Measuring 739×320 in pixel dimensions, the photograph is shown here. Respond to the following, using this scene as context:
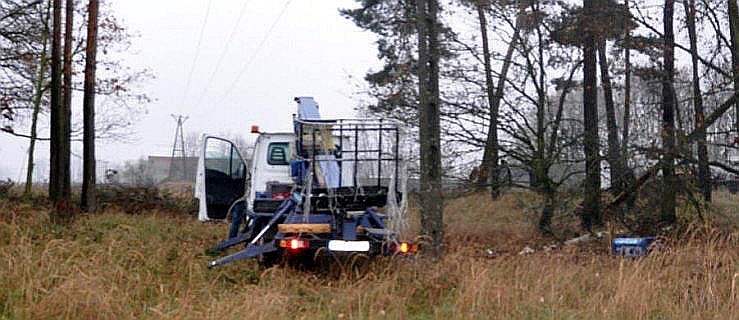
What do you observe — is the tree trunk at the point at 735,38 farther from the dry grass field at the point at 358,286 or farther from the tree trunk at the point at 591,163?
the dry grass field at the point at 358,286

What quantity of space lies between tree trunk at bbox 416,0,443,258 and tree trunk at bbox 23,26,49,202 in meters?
15.5

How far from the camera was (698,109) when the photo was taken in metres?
17.6

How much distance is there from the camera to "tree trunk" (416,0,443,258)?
12.1 m

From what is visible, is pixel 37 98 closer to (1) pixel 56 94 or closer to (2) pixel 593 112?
(1) pixel 56 94

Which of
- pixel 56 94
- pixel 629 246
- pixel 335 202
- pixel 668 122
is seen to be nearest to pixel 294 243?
pixel 335 202

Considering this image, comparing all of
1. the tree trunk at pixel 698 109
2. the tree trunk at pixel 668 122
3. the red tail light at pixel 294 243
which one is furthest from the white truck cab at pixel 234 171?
the tree trunk at pixel 698 109

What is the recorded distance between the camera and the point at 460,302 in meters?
8.02

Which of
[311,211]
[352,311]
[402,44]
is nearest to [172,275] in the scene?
[311,211]

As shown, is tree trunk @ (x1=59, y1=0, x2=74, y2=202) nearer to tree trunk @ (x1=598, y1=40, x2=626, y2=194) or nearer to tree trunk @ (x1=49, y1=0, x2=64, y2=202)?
tree trunk @ (x1=49, y1=0, x2=64, y2=202)

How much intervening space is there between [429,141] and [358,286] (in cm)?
354

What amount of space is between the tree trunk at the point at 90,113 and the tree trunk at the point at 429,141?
43.5ft

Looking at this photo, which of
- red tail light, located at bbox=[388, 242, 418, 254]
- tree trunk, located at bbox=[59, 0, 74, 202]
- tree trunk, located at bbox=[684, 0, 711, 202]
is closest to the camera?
red tail light, located at bbox=[388, 242, 418, 254]

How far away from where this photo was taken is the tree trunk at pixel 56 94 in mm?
22312

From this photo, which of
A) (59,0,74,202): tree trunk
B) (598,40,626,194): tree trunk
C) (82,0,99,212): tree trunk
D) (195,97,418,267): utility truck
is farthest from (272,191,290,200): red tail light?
(82,0,99,212): tree trunk
